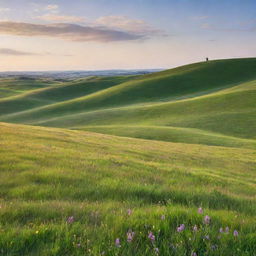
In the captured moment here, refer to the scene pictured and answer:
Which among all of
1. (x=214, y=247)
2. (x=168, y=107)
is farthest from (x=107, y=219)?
(x=168, y=107)

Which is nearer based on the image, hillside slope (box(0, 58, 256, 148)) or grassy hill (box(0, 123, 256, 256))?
grassy hill (box(0, 123, 256, 256))

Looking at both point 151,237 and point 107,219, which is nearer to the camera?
point 151,237

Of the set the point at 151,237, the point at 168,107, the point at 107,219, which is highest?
the point at 151,237

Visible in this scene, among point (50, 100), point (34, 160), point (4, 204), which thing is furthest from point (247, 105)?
point (50, 100)

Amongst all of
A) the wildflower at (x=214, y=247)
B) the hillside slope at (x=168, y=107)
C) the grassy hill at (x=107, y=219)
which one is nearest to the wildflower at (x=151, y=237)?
the grassy hill at (x=107, y=219)

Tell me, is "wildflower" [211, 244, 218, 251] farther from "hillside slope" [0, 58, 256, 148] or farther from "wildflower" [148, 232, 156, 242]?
"hillside slope" [0, 58, 256, 148]

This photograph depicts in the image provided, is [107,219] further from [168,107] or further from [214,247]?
[168,107]

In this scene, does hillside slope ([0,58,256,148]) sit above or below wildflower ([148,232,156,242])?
below

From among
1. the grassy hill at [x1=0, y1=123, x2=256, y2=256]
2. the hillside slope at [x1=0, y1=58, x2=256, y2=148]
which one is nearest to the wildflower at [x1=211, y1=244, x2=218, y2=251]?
the grassy hill at [x1=0, y1=123, x2=256, y2=256]

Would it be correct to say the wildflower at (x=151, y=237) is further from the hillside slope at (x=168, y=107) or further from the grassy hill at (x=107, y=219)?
the hillside slope at (x=168, y=107)

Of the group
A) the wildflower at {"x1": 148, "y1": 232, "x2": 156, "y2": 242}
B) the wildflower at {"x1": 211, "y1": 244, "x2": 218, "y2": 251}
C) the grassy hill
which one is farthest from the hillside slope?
the wildflower at {"x1": 148, "y1": 232, "x2": 156, "y2": 242}

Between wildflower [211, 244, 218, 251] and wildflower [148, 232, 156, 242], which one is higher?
wildflower [148, 232, 156, 242]

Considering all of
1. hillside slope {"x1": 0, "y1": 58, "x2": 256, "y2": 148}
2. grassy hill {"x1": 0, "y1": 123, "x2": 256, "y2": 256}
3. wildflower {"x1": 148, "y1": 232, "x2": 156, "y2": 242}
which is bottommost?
hillside slope {"x1": 0, "y1": 58, "x2": 256, "y2": 148}

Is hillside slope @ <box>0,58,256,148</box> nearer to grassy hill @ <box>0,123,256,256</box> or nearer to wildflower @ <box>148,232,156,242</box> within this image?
grassy hill @ <box>0,123,256,256</box>
